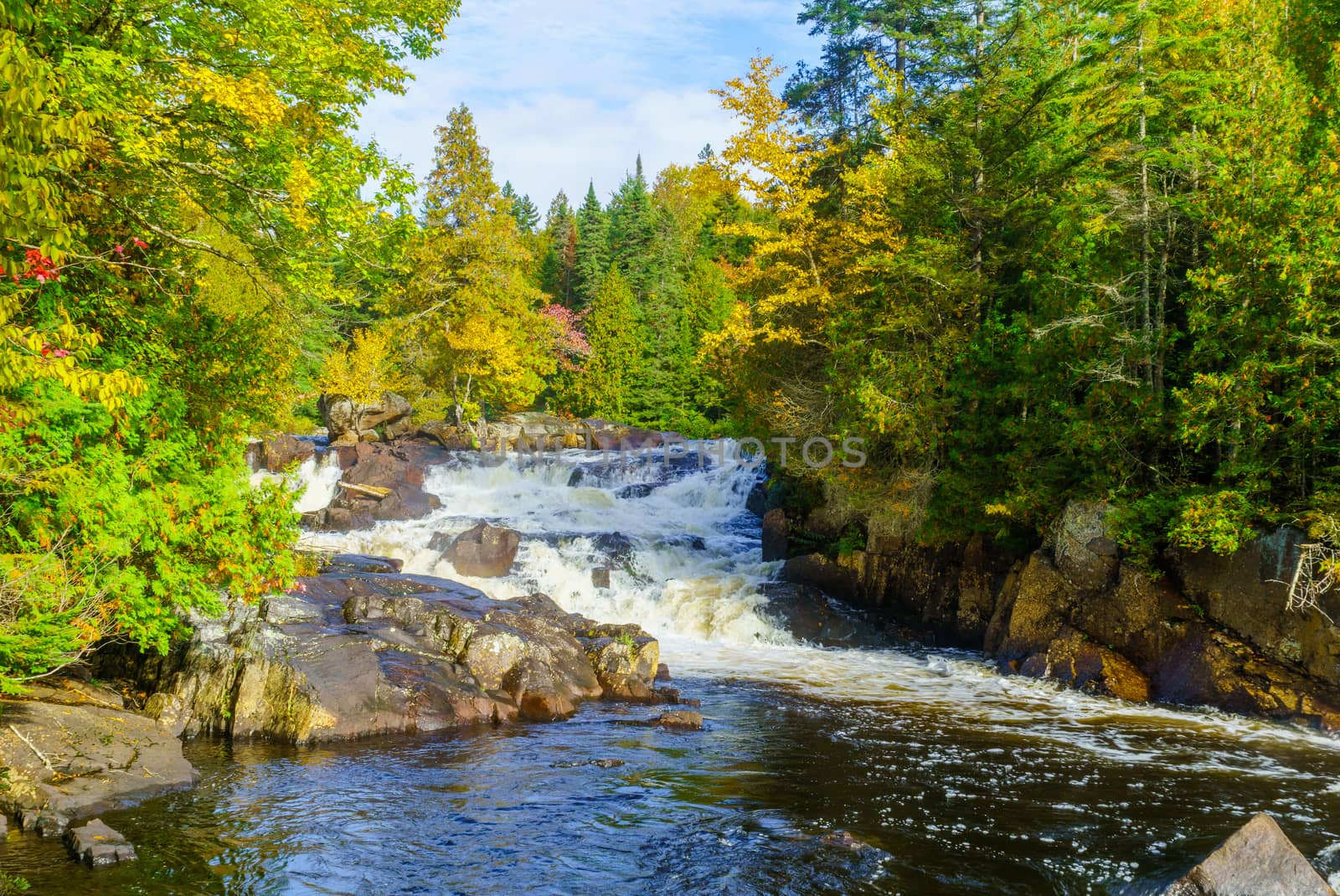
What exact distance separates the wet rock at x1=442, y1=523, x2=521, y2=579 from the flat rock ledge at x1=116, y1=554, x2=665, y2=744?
17.1ft

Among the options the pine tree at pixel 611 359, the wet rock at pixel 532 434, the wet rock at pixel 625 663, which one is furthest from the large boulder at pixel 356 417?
the wet rock at pixel 625 663

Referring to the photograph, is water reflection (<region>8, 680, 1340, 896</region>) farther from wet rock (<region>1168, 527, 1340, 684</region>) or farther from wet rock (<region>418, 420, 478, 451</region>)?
wet rock (<region>418, 420, 478, 451</region>)

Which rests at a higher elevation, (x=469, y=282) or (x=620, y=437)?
(x=469, y=282)

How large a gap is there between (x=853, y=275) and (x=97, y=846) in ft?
53.9

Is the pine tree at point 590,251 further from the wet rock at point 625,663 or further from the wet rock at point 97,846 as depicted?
the wet rock at point 97,846

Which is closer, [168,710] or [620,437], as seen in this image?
[168,710]

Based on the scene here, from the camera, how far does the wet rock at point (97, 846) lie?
6176 mm

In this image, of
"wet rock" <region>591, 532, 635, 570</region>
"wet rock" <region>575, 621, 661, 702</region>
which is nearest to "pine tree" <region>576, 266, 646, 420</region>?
"wet rock" <region>591, 532, 635, 570</region>

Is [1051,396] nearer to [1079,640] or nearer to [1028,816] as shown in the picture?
[1079,640]

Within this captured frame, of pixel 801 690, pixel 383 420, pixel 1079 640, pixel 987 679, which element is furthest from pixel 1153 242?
pixel 383 420

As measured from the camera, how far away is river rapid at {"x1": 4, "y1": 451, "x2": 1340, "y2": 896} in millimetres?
6527

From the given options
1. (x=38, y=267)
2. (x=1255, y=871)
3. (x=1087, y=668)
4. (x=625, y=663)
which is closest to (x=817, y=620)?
(x=1087, y=668)

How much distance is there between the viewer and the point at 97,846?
20.5ft

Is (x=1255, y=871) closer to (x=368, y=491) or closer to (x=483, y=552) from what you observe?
(x=483, y=552)
